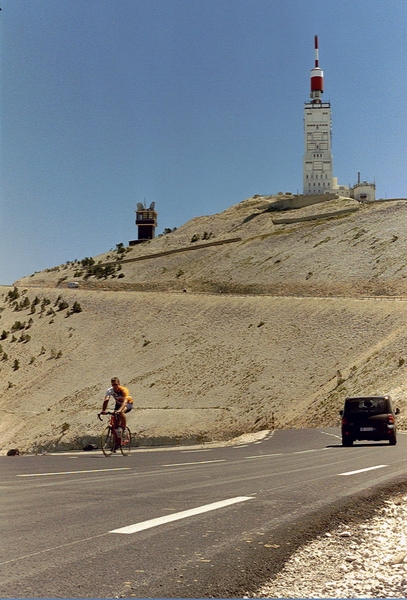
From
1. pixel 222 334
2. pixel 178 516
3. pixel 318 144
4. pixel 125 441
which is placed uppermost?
pixel 318 144

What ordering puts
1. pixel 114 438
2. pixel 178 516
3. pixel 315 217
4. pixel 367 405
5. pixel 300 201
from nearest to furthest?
pixel 178 516
pixel 114 438
pixel 367 405
pixel 315 217
pixel 300 201

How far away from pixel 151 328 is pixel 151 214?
64222mm

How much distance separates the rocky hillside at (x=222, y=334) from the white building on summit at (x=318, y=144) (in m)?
17.1

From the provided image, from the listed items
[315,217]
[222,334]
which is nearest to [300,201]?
[315,217]

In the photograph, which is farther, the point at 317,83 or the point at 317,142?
the point at 317,83

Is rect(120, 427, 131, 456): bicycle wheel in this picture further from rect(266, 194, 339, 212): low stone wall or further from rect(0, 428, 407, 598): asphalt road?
rect(266, 194, 339, 212): low stone wall

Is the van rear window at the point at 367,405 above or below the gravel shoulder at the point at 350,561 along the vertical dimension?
above

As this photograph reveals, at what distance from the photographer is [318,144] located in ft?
443

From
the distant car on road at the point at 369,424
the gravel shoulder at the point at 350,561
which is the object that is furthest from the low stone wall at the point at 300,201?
the gravel shoulder at the point at 350,561

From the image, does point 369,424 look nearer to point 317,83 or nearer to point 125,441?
point 125,441

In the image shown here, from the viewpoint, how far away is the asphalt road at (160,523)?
17.8 ft

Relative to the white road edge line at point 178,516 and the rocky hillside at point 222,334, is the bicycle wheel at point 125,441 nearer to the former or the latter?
the white road edge line at point 178,516

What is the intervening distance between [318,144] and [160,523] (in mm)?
132604

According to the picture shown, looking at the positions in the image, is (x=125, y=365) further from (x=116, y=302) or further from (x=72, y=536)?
(x=72, y=536)
